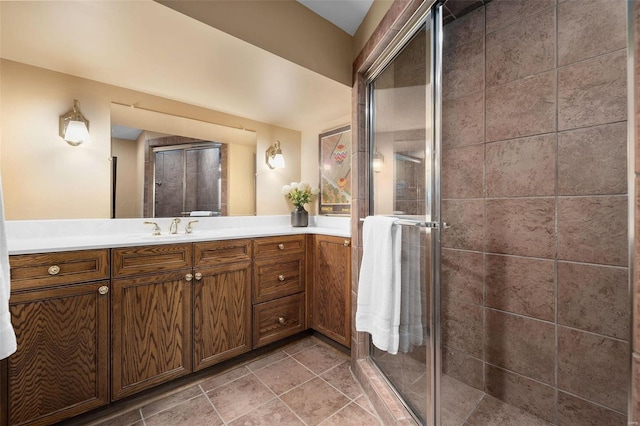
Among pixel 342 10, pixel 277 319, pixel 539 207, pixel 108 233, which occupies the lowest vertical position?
pixel 277 319

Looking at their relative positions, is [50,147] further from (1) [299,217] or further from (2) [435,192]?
(2) [435,192]

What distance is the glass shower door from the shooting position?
111cm

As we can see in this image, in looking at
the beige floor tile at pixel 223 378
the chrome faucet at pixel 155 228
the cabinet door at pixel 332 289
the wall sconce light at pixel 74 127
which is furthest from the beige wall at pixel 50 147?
the cabinet door at pixel 332 289

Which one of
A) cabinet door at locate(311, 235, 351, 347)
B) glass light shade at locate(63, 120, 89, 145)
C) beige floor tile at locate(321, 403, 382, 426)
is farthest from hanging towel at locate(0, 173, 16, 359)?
cabinet door at locate(311, 235, 351, 347)

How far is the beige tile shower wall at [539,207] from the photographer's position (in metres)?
1.13

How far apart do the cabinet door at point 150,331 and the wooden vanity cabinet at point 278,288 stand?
0.46 m

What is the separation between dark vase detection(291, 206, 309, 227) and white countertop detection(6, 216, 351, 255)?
0.31m

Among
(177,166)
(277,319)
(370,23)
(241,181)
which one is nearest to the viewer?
(370,23)

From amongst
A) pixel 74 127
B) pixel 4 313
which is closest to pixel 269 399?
pixel 4 313

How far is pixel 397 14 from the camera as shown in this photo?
4.09 feet

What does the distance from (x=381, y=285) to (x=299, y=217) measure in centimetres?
142

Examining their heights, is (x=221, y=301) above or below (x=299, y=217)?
below

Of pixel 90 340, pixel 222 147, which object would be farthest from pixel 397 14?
pixel 90 340

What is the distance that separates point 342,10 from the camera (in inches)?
64.4
